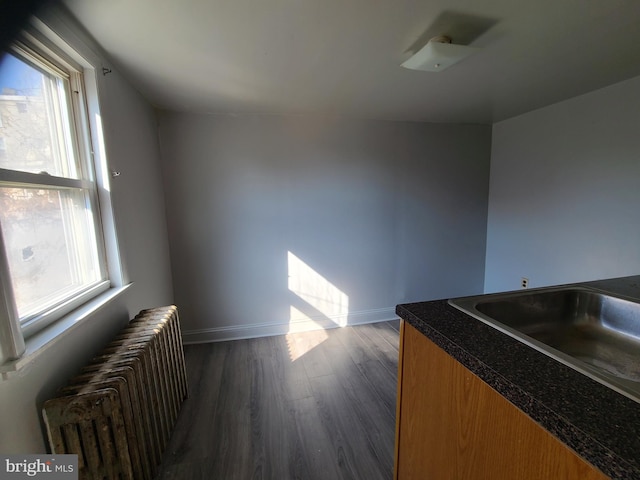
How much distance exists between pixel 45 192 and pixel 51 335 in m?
0.62

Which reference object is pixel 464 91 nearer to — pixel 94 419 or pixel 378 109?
pixel 378 109

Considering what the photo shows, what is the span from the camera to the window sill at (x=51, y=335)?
879 millimetres

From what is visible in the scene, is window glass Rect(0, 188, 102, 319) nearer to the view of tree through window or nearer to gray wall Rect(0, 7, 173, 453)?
the view of tree through window

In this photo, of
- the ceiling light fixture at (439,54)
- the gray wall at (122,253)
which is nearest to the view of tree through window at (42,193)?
the gray wall at (122,253)

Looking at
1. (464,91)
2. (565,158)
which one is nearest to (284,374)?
(464,91)

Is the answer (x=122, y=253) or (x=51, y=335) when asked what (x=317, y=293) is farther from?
(x=51, y=335)

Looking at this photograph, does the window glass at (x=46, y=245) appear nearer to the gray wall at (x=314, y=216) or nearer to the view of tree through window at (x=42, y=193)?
the view of tree through window at (x=42, y=193)

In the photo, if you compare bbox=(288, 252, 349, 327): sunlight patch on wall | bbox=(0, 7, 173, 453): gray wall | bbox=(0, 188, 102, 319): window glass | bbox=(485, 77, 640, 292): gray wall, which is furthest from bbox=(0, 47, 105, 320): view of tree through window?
bbox=(485, 77, 640, 292): gray wall

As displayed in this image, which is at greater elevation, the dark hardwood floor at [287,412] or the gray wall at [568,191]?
the gray wall at [568,191]

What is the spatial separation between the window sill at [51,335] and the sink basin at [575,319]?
59.4 inches

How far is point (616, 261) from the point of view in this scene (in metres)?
2.22

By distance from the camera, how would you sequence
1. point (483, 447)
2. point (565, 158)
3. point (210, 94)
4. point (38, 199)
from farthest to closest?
point (565, 158), point (210, 94), point (38, 199), point (483, 447)

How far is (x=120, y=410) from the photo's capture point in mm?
1111

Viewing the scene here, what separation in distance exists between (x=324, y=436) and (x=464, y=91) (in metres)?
2.67
